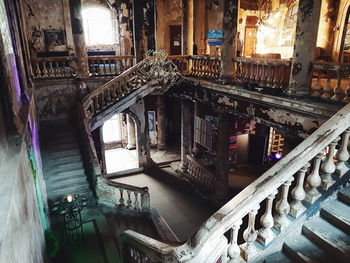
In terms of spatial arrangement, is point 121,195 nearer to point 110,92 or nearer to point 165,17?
point 110,92

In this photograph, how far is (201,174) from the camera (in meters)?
12.9

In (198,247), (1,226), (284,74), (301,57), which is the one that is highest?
(301,57)

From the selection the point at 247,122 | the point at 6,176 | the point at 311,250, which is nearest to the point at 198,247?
the point at 311,250

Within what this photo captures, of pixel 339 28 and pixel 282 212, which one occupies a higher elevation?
pixel 339 28

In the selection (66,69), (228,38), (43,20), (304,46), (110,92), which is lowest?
(110,92)

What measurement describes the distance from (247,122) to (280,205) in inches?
459

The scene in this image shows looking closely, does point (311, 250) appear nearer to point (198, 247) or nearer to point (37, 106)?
point (198, 247)

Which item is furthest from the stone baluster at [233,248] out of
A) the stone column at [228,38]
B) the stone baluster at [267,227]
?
the stone column at [228,38]

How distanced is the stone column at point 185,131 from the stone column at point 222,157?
126 inches

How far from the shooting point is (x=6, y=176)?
331 centimetres

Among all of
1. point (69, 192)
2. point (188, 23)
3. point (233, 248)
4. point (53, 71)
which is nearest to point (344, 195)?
point (233, 248)

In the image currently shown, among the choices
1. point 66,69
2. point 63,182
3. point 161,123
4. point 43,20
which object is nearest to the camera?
point 63,182

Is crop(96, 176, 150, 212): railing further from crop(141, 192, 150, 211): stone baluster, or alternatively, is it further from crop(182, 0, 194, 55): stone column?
crop(182, 0, 194, 55): stone column

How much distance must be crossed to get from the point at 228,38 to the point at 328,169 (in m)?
6.81
